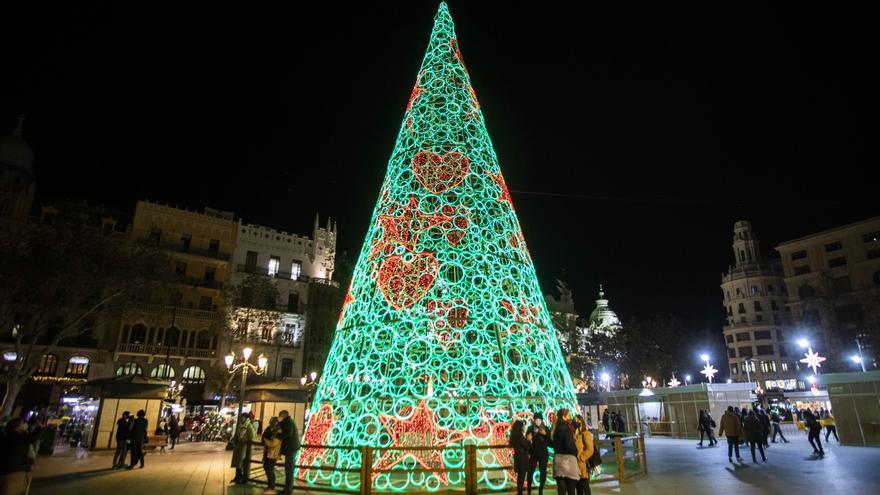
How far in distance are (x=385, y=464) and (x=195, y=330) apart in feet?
103

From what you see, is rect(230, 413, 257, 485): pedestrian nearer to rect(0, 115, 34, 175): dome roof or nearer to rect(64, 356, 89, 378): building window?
rect(64, 356, 89, 378): building window

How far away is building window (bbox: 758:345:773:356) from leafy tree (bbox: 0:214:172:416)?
69.5 m

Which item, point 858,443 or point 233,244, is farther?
point 233,244

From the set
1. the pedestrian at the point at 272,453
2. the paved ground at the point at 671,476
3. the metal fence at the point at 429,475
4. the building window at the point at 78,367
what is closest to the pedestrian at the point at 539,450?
the metal fence at the point at 429,475

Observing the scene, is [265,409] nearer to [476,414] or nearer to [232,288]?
[232,288]

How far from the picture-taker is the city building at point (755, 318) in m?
62.8

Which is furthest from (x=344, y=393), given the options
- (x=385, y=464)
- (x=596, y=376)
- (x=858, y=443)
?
(x=596, y=376)

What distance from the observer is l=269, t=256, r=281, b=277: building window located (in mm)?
41281

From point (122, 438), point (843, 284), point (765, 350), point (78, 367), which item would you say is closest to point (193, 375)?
point (78, 367)

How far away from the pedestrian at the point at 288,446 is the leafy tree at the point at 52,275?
14869 mm

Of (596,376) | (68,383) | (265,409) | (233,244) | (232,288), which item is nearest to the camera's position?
(265,409)

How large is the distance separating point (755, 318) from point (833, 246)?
1433cm

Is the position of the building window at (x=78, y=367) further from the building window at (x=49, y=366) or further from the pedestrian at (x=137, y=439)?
the pedestrian at (x=137, y=439)

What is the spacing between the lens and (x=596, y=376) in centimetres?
4669
